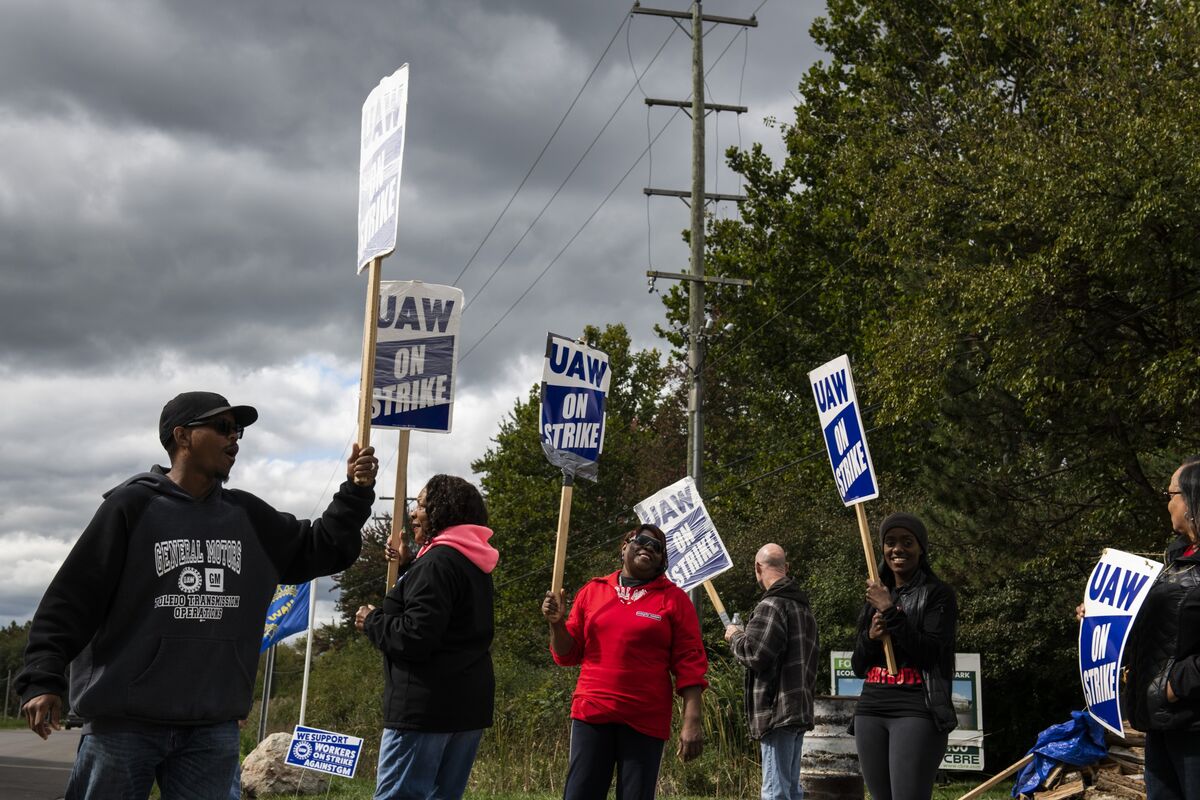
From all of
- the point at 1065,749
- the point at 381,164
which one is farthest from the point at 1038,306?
the point at 381,164

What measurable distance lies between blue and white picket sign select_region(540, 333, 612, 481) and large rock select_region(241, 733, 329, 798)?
27.3 feet

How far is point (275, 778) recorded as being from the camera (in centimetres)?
1445

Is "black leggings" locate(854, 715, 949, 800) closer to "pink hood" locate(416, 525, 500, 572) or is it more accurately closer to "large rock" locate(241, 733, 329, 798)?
"pink hood" locate(416, 525, 500, 572)

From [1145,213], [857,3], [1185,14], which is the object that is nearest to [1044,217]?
[1145,213]

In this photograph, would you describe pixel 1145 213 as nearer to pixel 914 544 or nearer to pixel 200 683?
pixel 914 544

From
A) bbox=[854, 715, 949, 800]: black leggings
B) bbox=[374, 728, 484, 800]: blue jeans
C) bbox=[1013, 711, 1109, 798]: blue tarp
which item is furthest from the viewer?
bbox=[1013, 711, 1109, 798]: blue tarp

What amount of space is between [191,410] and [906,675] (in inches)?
143

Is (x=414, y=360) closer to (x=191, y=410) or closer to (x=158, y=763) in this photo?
(x=191, y=410)

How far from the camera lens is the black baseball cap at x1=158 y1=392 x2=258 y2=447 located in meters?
4.20

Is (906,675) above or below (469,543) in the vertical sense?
below

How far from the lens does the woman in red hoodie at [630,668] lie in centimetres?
579

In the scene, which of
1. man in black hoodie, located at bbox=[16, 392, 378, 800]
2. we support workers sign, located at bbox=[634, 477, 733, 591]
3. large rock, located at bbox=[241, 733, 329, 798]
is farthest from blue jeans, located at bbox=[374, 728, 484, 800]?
large rock, located at bbox=[241, 733, 329, 798]

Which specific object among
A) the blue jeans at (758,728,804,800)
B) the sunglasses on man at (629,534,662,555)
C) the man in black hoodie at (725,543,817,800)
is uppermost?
the sunglasses on man at (629,534,662,555)

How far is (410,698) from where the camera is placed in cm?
532
